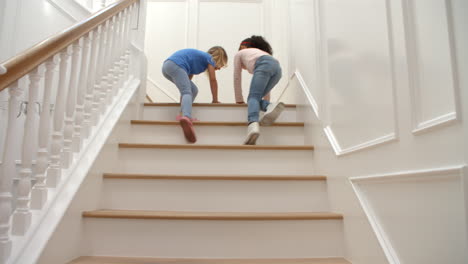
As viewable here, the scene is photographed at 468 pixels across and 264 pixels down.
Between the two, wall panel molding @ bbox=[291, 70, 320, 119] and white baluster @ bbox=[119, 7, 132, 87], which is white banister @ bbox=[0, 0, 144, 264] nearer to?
white baluster @ bbox=[119, 7, 132, 87]

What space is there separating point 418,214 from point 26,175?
3.79 feet

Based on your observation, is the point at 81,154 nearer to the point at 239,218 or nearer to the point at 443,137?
the point at 239,218

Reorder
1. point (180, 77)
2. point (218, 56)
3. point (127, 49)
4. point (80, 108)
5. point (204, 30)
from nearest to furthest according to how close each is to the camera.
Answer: point (80, 108) → point (127, 49) → point (180, 77) → point (218, 56) → point (204, 30)

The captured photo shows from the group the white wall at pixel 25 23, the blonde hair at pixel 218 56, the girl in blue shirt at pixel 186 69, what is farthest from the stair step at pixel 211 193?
the blonde hair at pixel 218 56

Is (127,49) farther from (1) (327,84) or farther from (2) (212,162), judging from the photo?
(1) (327,84)

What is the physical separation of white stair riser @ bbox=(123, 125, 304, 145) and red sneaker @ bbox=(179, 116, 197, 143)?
8 cm

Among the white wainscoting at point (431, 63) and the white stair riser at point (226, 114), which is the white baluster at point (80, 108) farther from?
the white wainscoting at point (431, 63)

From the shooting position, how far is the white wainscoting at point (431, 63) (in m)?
0.69

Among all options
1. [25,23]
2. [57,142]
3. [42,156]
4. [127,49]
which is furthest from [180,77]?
[42,156]

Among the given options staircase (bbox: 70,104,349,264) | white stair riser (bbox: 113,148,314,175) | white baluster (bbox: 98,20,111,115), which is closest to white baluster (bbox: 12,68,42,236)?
staircase (bbox: 70,104,349,264)

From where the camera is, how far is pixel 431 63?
76 cm

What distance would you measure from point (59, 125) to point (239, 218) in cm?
77

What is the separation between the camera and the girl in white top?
1.83 metres

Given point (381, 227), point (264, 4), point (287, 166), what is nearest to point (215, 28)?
point (264, 4)
